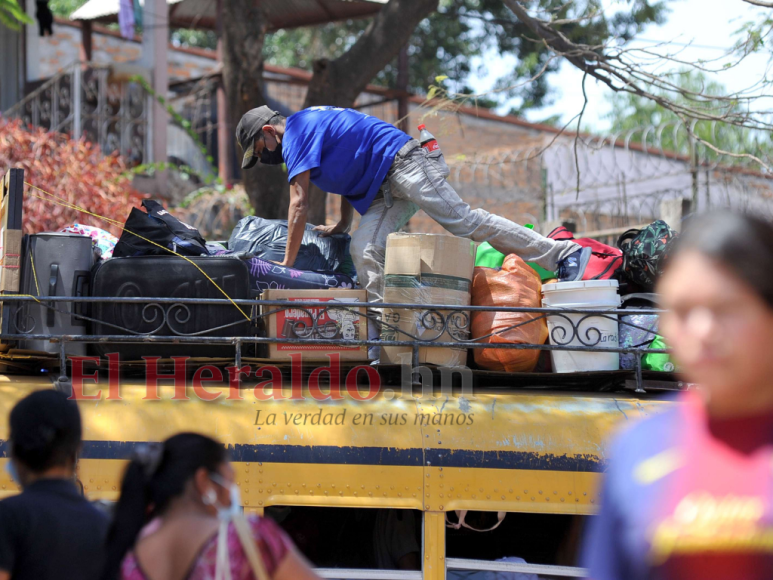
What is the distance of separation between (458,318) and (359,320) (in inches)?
19.4

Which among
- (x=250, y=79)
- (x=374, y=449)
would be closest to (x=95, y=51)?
(x=250, y=79)

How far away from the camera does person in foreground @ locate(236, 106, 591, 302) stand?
4500 millimetres

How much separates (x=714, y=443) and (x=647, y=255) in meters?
3.05

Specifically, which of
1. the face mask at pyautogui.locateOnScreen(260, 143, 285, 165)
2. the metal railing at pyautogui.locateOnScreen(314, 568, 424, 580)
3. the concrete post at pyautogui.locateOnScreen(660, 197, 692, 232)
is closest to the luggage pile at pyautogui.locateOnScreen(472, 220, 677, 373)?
the metal railing at pyautogui.locateOnScreen(314, 568, 424, 580)

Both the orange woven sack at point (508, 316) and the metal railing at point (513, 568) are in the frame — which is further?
the orange woven sack at point (508, 316)

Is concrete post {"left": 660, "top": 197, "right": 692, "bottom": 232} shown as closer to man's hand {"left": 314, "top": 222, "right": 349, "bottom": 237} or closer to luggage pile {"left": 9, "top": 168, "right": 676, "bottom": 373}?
luggage pile {"left": 9, "top": 168, "right": 676, "bottom": 373}

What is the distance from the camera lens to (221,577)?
1777 millimetres

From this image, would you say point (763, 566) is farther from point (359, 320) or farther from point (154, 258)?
point (154, 258)

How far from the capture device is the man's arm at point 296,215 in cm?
439

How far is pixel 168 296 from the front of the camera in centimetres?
401

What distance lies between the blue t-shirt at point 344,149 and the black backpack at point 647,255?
4.60ft

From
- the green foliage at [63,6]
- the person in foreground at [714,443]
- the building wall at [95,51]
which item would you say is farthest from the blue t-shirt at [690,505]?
the green foliage at [63,6]

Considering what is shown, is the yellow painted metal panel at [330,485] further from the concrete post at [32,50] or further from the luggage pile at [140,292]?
the concrete post at [32,50]

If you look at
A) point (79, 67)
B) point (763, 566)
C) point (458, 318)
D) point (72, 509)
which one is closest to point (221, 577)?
point (72, 509)
